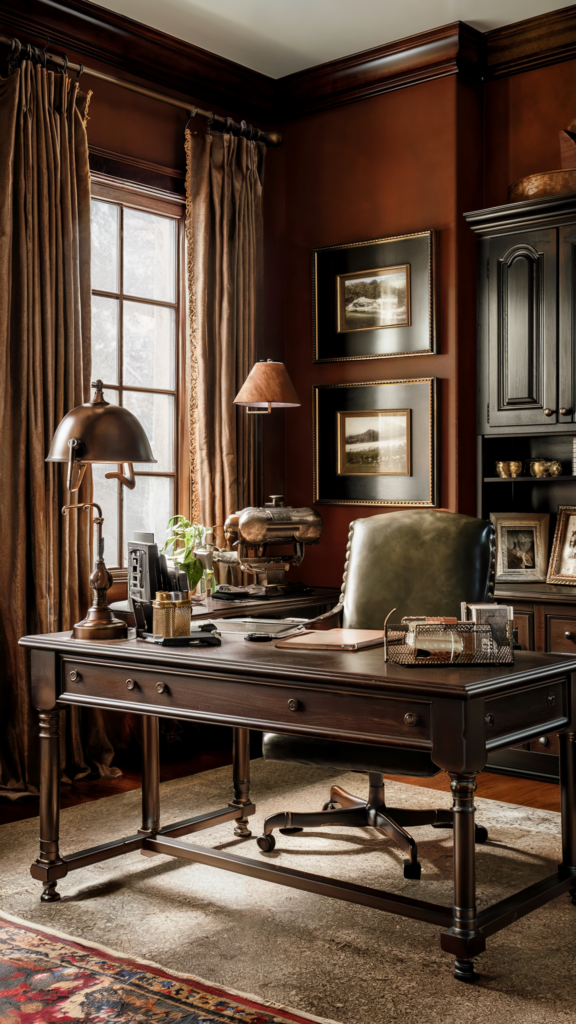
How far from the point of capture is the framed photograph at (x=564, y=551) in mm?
4328

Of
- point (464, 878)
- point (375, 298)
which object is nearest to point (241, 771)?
point (464, 878)

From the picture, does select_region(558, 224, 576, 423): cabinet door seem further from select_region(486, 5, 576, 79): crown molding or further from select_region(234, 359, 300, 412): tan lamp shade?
select_region(234, 359, 300, 412): tan lamp shade

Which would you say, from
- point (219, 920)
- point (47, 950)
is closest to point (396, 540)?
point (219, 920)

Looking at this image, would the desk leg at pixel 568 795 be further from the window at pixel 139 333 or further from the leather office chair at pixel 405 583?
the window at pixel 139 333

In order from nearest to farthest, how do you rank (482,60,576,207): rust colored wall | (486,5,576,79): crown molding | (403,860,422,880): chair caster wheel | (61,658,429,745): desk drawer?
(61,658,429,745): desk drawer < (403,860,422,880): chair caster wheel < (486,5,576,79): crown molding < (482,60,576,207): rust colored wall

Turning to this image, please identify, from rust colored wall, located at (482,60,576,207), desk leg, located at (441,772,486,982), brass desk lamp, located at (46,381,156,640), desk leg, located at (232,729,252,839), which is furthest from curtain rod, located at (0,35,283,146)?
desk leg, located at (441,772,486,982)

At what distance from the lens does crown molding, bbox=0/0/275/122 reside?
4098 millimetres

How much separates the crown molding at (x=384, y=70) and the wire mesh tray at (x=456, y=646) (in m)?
3.10

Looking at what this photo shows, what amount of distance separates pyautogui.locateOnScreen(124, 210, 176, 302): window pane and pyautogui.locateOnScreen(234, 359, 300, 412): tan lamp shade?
28.2 inches

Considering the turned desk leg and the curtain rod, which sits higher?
the curtain rod

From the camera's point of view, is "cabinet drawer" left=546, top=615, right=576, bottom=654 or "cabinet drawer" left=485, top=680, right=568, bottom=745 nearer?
"cabinet drawer" left=485, top=680, right=568, bottom=745

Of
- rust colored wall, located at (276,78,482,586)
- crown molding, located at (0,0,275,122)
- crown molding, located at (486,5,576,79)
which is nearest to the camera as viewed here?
crown molding, located at (0,0,275,122)

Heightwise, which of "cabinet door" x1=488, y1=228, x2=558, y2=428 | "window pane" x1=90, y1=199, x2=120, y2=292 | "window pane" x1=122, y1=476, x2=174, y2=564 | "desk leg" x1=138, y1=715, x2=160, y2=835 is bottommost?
"desk leg" x1=138, y1=715, x2=160, y2=835

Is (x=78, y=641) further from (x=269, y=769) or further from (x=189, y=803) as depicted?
(x=269, y=769)
